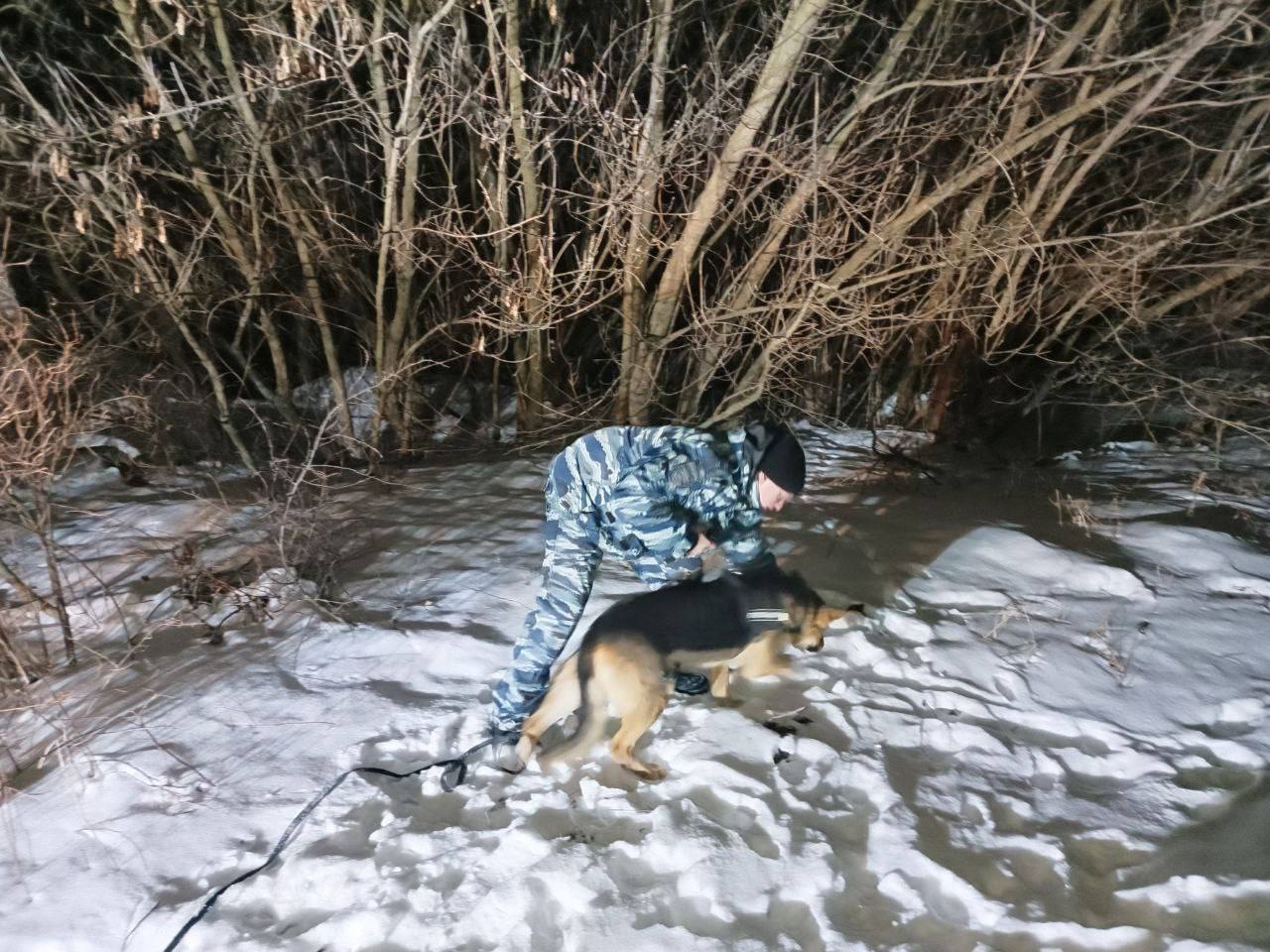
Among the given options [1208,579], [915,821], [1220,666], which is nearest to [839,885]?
[915,821]

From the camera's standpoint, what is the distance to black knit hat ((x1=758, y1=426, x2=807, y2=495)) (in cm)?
316

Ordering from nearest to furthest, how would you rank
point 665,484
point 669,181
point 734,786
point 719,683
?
point 734,786, point 665,484, point 719,683, point 669,181

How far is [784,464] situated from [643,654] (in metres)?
1.02

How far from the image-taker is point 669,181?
586cm

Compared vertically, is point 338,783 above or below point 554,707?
below

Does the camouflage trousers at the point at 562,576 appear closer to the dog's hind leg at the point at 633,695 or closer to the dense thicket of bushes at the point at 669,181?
the dog's hind leg at the point at 633,695

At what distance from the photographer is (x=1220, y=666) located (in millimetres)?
3572

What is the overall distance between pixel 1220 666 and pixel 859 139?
4.30m

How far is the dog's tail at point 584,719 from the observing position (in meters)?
3.00

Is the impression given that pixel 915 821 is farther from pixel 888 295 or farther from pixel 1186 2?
pixel 1186 2

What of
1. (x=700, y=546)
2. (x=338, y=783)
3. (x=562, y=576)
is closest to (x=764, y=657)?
(x=700, y=546)

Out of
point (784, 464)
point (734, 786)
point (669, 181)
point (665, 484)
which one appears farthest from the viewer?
point (669, 181)

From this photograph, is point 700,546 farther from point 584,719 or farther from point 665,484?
point 584,719

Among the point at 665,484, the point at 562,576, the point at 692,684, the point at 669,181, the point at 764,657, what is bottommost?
the point at 692,684
